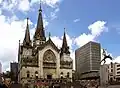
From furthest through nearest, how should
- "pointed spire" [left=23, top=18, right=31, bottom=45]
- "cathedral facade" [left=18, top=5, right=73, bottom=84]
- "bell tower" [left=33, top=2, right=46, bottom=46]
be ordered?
"bell tower" [left=33, top=2, right=46, bottom=46] < "pointed spire" [left=23, top=18, right=31, bottom=45] < "cathedral facade" [left=18, top=5, right=73, bottom=84]

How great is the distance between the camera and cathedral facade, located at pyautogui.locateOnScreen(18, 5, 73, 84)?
70250 mm

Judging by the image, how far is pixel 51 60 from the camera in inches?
2889

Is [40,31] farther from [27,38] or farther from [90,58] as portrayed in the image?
[90,58]

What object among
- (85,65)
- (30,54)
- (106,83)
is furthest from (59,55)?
(106,83)

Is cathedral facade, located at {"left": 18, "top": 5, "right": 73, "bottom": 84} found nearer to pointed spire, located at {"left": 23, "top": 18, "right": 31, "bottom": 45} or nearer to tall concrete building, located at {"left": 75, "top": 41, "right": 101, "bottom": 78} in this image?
pointed spire, located at {"left": 23, "top": 18, "right": 31, "bottom": 45}

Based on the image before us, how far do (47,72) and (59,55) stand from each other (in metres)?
6.09

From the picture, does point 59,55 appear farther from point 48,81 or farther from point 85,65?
point 85,65

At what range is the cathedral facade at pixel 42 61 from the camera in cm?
7025

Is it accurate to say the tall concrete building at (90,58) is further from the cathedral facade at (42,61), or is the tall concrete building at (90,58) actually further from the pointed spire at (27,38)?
the pointed spire at (27,38)

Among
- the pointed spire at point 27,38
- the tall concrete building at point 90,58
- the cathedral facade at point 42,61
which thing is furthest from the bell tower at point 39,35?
the tall concrete building at point 90,58

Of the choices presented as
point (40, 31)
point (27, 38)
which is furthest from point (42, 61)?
point (40, 31)

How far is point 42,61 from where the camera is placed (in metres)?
71.9

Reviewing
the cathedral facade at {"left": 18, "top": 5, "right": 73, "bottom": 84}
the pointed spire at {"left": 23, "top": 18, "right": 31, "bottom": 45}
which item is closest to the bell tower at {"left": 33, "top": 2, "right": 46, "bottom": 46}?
the cathedral facade at {"left": 18, "top": 5, "right": 73, "bottom": 84}

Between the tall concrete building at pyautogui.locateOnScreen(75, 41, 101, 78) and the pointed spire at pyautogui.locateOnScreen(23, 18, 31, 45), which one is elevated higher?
the pointed spire at pyautogui.locateOnScreen(23, 18, 31, 45)
